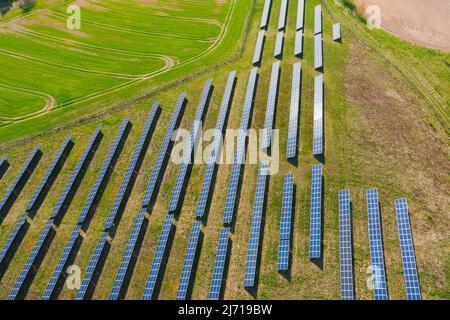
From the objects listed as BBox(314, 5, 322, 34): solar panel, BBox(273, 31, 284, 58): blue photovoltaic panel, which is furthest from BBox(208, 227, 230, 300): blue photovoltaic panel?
BBox(314, 5, 322, 34): solar panel

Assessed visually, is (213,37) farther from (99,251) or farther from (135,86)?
(99,251)

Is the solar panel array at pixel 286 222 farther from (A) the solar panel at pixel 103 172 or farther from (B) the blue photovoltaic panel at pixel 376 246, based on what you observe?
(A) the solar panel at pixel 103 172

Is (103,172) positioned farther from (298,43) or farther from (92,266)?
(298,43)

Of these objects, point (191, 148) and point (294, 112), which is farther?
point (294, 112)

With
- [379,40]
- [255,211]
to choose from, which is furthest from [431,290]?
[379,40]

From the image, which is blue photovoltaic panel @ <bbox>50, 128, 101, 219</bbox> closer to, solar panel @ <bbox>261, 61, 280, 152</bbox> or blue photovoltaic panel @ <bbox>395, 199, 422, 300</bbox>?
solar panel @ <bbox>261, 61, 280, 152</bbox>

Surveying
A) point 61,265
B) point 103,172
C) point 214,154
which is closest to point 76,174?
point 103,172
